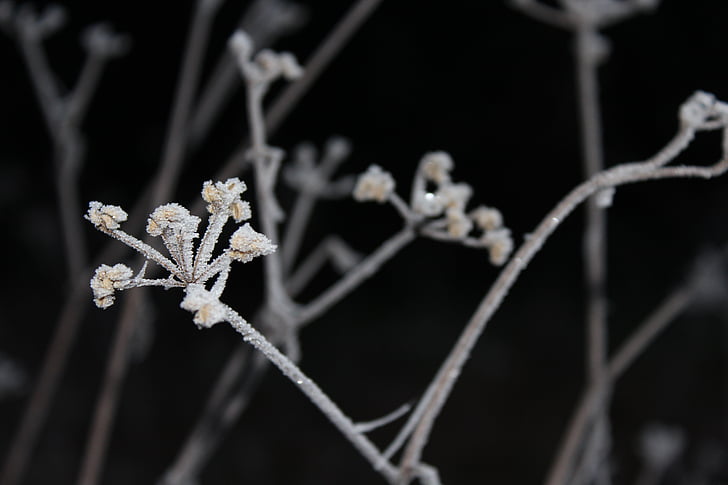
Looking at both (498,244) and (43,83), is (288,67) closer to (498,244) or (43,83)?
(498,244)

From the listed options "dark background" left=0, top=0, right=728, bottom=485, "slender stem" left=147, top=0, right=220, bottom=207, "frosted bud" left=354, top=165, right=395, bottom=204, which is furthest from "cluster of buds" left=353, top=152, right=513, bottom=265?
"dark background" left=0, top=0, right=728, bottom=485

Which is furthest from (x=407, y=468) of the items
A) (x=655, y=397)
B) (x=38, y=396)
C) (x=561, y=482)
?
(x=655, y=397)

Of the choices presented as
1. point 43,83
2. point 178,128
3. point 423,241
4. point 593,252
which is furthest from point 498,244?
point 423,241

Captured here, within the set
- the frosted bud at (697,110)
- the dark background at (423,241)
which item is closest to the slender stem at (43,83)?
the frosted bud at (697,110)

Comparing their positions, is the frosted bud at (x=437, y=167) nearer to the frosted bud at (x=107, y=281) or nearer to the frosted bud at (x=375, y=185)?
the frosted bud at (x=375, y=185)

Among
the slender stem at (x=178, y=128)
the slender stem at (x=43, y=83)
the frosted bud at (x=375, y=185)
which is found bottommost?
the frosted bud at (x=375, y=185)

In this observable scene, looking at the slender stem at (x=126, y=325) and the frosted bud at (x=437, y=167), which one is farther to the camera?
the slender stem at (x=126, y=325)
